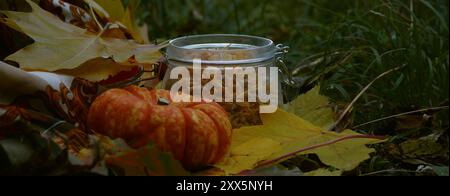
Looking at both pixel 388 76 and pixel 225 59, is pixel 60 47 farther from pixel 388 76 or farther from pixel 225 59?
pixel 388 76

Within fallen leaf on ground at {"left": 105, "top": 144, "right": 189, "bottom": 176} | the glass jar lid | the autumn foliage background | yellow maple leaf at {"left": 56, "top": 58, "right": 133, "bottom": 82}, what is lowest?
the autumn foliage background

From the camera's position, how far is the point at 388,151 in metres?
1.25

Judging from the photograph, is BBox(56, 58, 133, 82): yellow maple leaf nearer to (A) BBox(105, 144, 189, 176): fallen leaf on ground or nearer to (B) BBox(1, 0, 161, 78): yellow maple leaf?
(B) BBox(1, 0, 161, 78): yellow maple leaf

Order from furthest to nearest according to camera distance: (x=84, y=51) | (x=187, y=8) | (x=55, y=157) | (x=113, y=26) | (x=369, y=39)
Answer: (x=187, y=8)
(x=369, y=39)
(x=113, y=26)
(x=84, y=51)
(x=55, y=157)

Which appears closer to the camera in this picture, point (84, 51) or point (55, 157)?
point (55, 157)

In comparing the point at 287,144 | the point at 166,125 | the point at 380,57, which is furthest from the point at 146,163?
the point at 380,57

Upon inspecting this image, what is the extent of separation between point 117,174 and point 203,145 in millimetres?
156

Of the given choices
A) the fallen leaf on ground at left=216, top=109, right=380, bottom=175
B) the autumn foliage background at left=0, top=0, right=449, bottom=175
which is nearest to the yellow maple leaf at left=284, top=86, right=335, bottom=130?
the autumn foliage background at left=0, top=0, right=449, bottom=175

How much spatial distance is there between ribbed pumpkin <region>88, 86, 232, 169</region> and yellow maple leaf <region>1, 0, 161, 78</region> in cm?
10

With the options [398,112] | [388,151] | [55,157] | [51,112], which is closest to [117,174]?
[55,157]

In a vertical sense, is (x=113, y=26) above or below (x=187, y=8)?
above

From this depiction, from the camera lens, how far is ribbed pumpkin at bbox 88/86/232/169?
1029 millimetres

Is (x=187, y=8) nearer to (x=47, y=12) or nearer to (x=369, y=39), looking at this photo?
(x=369, y=39)
